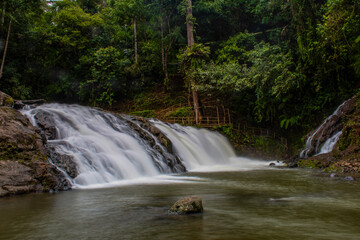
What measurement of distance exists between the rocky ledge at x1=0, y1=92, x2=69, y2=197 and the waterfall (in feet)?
1.42

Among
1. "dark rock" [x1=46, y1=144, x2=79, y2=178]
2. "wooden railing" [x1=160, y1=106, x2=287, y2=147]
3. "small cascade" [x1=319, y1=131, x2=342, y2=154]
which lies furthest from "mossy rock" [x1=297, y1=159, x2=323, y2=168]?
"dark rock" [x1=46, y1=144, x2=79, y2=178]

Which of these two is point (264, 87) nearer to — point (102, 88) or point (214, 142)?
point (214, 142)

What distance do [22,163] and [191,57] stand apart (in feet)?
49.1

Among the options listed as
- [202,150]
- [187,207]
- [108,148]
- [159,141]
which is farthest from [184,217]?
[202,150]

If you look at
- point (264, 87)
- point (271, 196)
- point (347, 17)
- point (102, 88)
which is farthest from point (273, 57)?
point (102, 88)

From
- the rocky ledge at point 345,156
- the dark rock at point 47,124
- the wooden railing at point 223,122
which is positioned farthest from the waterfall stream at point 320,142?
the dark rock at point 47,124

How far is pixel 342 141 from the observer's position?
1020 centimetres

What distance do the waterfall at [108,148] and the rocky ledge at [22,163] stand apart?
43 centimetres

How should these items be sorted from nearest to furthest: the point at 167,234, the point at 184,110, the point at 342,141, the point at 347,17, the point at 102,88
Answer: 1. the point at 167,234
2. the point at 342,141
3. the point at 347,17
4. the point at 184,110
5. the point at 102,88

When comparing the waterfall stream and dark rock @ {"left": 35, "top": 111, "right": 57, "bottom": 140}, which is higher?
dark rock @ {"left": 35, "top": 111, "right": 57, "bottom": 140}

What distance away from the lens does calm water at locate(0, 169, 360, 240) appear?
9.23ft

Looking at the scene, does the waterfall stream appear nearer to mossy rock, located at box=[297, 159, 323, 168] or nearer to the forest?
mossy rock, located at box=[297, 159, 323, 168]

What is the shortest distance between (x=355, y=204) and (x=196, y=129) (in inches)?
475

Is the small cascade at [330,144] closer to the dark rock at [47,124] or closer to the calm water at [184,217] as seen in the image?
the calm water at [184,217]
